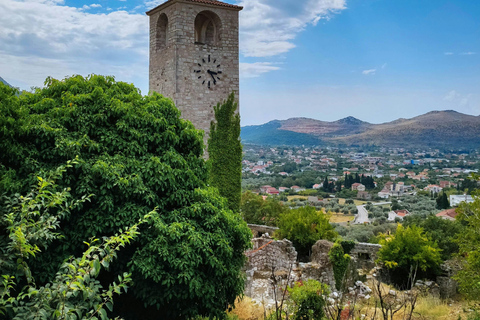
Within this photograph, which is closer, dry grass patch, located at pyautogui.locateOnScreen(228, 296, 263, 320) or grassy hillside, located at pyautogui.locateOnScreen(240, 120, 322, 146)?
dry grass patch, located at pyautogui.locateOnScreen(228, 296, 263, 320)

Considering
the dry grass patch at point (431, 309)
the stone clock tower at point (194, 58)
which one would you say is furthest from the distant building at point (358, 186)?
the dry grass patch at point (431, 309)

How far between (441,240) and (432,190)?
3415cm

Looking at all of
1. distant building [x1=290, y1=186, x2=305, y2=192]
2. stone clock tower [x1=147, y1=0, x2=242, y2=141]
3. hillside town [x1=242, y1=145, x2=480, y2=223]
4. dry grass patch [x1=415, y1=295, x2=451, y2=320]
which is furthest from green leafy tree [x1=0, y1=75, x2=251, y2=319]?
distant building [x1=290, y1=186, x2=305, y2=192]

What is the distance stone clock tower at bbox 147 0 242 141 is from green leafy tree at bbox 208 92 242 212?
1.39 feet

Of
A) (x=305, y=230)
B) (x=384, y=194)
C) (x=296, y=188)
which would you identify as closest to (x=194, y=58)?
(x=305, y=230)

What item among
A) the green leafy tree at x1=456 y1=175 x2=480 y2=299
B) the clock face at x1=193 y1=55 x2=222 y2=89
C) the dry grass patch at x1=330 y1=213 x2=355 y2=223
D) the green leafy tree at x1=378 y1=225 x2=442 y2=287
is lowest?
the dry grass patch at x1=330 y1=213 x2=355 y2=223

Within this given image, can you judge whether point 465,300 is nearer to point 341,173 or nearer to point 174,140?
point 174,140

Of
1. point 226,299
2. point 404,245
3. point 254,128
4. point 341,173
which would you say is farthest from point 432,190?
point 254,128

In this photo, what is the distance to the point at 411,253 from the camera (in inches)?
637

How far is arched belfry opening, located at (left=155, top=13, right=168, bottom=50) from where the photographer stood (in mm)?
21094

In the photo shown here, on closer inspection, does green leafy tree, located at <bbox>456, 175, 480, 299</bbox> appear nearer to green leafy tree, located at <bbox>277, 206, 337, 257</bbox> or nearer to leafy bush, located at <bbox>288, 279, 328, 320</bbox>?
leafy bush, located at <bbox>288, 279, 328, 320</bbox>

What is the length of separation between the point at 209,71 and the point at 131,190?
1172 centimetres

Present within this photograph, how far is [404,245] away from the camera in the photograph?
1625cm

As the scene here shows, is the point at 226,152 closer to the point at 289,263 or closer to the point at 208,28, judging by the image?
the point at 289,263
